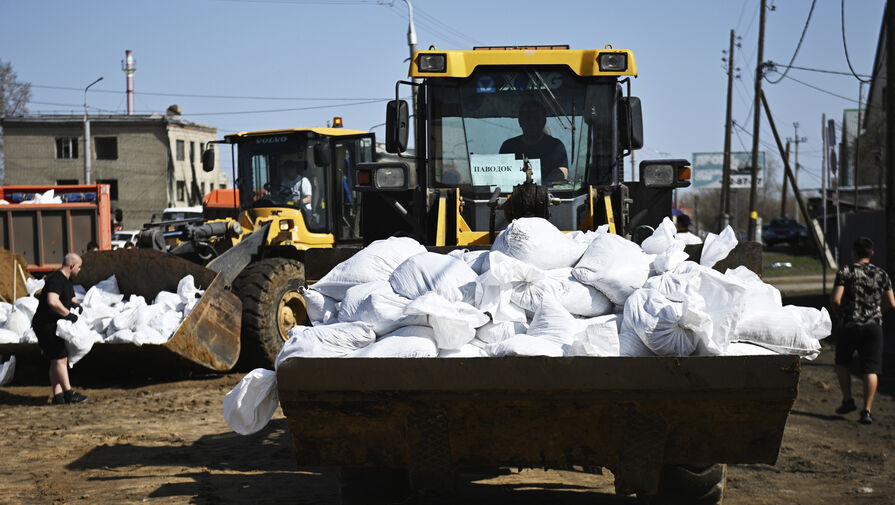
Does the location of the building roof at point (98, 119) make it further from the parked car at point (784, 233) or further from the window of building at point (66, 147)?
the parked car at point (784, 233)

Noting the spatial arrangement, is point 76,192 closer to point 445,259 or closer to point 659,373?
point 445,259

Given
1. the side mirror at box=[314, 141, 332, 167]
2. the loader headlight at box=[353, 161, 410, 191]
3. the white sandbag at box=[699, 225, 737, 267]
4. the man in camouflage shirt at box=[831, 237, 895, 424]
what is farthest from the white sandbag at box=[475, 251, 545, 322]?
the side mirror at box=[314, 141, 332, 167]

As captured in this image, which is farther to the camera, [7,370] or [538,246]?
[7,370]

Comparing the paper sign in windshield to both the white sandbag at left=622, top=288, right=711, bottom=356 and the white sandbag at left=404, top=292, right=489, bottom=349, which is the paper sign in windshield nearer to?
the white sandbag at left=404, top=292, right=489, bottom=349

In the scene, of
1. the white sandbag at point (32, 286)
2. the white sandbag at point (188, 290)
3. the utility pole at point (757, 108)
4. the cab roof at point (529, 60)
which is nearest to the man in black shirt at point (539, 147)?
the cab roof at point (529, 60)

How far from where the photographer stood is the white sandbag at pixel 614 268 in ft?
14.4

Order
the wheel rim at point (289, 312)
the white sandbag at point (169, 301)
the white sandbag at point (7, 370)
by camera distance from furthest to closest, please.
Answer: the wheel rim at point (289, 312)
the white sandbag at point (7, 370)
the white sandbag at point (169, 301)

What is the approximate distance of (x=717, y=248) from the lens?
5.10 meters

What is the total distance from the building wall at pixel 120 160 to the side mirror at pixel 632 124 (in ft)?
173

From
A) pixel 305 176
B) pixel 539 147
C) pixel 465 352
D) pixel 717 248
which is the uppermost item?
pixel 539 147

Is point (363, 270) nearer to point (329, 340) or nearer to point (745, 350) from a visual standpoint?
point (329, 340)

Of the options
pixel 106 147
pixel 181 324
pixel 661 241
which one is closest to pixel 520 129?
pixel 661 241

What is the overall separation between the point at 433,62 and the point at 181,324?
3.57 metres

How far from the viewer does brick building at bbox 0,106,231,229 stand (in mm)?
57156
